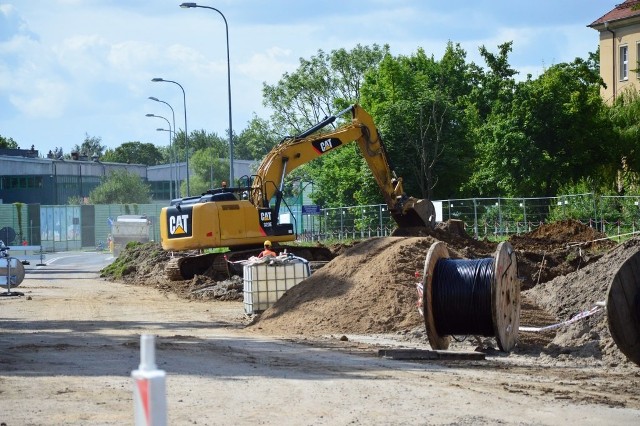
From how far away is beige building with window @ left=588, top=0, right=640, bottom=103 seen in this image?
2258 inches

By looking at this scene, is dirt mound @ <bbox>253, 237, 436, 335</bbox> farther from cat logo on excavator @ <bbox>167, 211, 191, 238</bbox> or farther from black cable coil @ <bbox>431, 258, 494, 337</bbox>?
cat logo on excavator @ <bbox>167, 211, 191, 238</bbox>

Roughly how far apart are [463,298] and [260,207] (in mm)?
17379

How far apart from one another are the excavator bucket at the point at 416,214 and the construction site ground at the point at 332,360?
6.60 meters

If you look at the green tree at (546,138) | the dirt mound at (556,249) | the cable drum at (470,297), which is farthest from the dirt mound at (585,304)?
the green tree at (546,138)

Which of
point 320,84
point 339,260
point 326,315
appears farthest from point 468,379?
point 320,84

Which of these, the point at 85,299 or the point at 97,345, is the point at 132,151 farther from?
the point at 97,345

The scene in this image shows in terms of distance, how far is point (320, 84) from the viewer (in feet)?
302

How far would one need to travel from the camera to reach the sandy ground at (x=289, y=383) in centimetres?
981

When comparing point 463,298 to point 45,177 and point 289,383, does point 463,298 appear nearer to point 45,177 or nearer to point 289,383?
point 289,383

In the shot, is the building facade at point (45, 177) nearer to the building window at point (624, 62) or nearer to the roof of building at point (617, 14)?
the roof of building at point (617, 14)

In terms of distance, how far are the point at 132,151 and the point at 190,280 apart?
152475 mm

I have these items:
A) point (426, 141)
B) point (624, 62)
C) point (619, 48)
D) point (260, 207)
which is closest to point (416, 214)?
point (260, 207)

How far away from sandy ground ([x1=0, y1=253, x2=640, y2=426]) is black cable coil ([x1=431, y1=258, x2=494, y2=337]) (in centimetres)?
54

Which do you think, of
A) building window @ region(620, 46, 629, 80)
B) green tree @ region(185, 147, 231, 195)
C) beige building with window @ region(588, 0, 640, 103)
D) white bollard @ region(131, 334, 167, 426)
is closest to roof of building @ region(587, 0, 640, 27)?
beige building with window @ region(588, 0, 640, 103)
